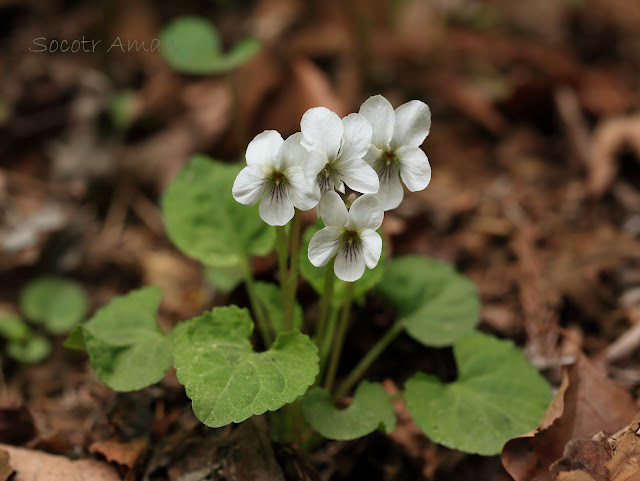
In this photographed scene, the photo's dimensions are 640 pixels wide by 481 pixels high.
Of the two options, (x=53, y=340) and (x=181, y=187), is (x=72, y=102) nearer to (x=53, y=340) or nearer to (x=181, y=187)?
(x=53, y=340)

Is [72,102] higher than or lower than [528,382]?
lower

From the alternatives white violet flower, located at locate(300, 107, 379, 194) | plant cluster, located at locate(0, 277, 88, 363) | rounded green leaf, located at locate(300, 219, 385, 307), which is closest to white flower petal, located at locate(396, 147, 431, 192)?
white violet flower, located at locate(300, 107, 379, 194)

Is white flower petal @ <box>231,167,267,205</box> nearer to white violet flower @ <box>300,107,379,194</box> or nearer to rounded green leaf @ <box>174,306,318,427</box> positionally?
white violet flower @ <box>300,107,379,194</box>

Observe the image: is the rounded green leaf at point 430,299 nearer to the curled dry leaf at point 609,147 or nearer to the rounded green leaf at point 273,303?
the rounded green leaf at point 273,303

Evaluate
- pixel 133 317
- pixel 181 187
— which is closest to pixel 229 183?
pixel 181 187

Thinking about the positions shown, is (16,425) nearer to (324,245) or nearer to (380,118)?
(324,245)

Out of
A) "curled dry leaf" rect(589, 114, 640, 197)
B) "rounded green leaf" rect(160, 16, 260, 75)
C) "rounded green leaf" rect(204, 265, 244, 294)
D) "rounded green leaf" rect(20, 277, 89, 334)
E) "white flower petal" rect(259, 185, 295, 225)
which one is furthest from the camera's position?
"curled dry leaf" rect(589, 114, 640, 197)
